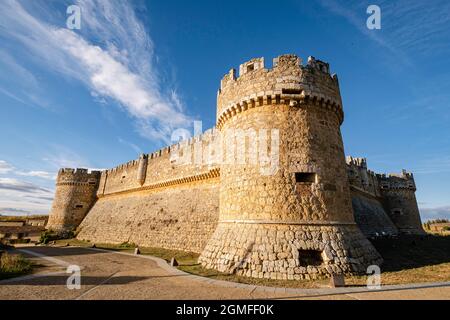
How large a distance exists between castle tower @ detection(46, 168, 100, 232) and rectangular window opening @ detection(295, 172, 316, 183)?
2756 centimetres

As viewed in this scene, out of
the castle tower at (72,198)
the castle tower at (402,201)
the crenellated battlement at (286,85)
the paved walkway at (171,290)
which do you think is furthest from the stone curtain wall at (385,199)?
the castle tower at (72,198)

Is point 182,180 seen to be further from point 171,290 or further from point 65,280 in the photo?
point 171,290

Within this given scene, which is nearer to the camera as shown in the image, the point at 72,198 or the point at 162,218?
the point at 162,218

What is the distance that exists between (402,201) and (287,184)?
25.6 m

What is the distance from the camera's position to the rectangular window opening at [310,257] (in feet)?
25.1

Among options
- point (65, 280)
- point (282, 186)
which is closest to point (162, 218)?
point (65, 280)

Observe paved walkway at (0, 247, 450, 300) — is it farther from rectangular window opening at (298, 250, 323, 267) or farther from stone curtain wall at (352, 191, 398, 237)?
stone curtain wall at (352, 191, 398, 237)

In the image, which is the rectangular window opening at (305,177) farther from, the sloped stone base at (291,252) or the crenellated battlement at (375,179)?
the crenellated battlement at (375,179)

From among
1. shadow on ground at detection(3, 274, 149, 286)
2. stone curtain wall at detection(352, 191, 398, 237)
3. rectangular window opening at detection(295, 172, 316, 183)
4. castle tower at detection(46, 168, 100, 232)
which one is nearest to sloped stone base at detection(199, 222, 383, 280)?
rectangular window opening at detection(295, 172, 316, 183)

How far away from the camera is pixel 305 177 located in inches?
358

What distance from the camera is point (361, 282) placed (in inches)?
264
